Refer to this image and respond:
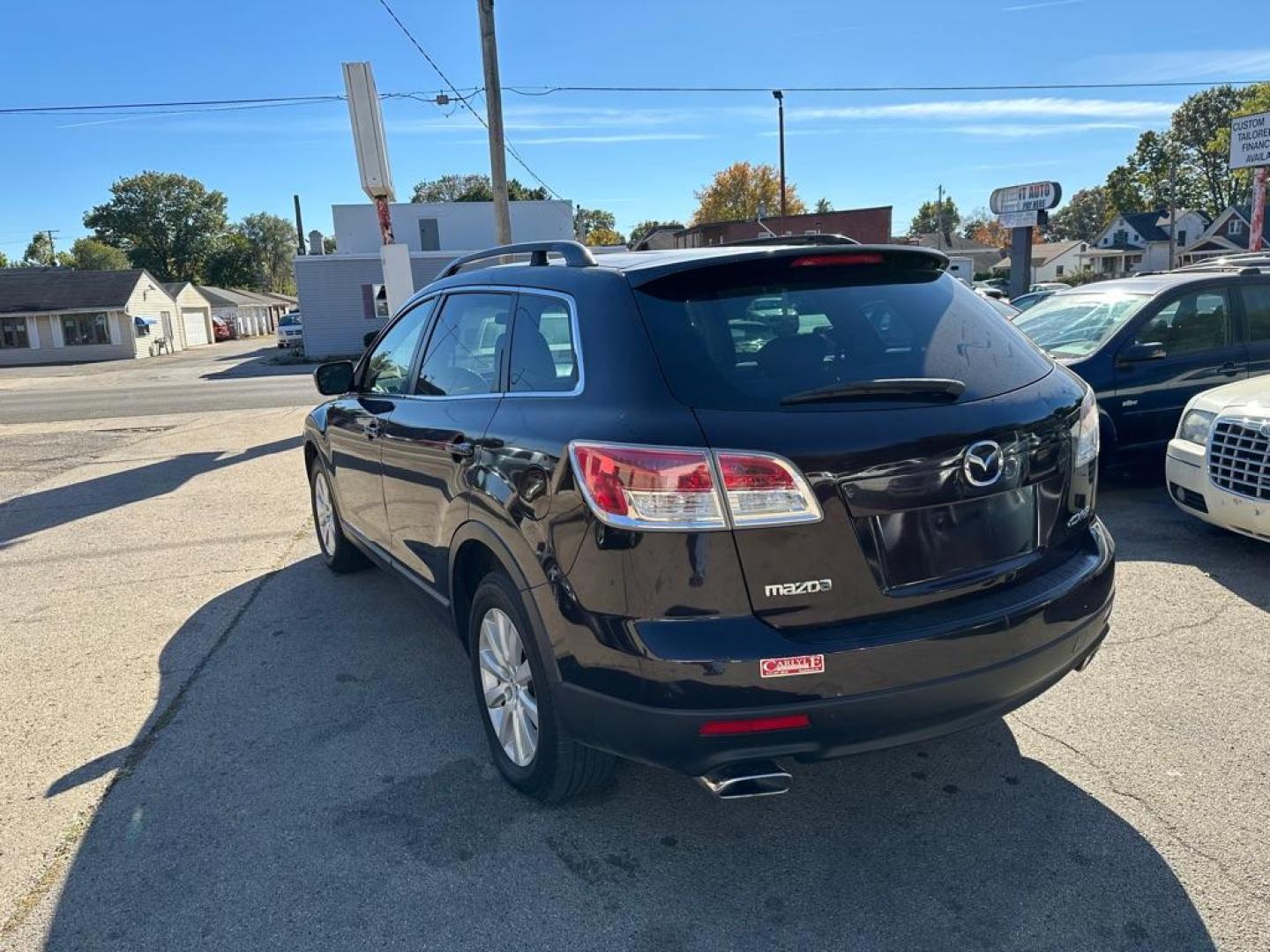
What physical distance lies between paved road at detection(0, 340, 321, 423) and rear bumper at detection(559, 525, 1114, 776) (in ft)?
52.9

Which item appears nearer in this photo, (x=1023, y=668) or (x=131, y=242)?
(x=1023, y=668)

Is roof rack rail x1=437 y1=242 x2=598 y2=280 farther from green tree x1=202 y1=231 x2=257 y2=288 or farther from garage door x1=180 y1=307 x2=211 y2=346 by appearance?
green tree x1=202 y1=231 x2=257 y2=288

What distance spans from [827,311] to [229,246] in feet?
337

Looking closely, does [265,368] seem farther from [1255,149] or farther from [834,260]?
[834,260]

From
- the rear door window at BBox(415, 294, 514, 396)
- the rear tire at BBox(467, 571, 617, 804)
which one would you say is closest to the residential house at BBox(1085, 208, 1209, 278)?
the rear door window at BBox(415, 294, 514, 396)

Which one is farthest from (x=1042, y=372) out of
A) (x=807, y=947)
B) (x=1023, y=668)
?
(x=807, y=947)

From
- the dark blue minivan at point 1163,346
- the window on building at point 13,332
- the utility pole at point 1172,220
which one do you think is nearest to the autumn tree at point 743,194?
the utility pole at point 1172,220

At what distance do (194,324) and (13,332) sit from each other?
633 inches

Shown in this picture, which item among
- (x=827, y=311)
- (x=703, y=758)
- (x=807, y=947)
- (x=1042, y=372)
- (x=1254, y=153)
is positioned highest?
(x=1254, y=153)

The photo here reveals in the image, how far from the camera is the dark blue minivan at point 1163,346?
6.75 metres

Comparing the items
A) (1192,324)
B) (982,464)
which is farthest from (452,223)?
(982,464)

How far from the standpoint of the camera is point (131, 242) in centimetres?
9219

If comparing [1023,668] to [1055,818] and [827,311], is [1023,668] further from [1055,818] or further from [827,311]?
[827,311]

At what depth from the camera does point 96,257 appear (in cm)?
8725
